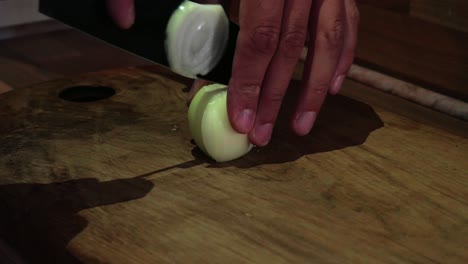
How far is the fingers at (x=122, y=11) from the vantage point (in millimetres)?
854

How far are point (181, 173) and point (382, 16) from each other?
686 mm

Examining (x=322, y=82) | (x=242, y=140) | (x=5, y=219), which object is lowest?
(x=5, y=219)

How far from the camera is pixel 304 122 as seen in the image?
3.51 feet

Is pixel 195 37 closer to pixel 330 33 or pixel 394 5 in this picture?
pixel 330 33

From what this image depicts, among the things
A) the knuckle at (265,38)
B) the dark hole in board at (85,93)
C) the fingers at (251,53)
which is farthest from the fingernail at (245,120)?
the dark hole in board at (85,93)

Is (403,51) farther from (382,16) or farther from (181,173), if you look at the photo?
(181,173)

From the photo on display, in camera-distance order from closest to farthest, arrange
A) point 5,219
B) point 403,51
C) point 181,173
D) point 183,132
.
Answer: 1. point 5,219
2. point 181,173
3. point 183,132
4. point 403,51

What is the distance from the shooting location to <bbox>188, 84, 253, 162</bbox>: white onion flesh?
1.01 meters

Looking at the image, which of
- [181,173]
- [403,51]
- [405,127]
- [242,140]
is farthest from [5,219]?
[403,51]

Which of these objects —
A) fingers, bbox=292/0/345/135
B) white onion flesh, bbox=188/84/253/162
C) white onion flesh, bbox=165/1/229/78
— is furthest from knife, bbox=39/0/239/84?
fingers, bbox=292/0/345/135

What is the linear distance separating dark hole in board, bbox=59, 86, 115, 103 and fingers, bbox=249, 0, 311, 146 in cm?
39

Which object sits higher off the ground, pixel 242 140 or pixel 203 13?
pixel 203 13

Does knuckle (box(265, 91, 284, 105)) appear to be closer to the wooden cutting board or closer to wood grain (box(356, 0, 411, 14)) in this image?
the wooden cutting board

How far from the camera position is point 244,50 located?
3.05 ft
